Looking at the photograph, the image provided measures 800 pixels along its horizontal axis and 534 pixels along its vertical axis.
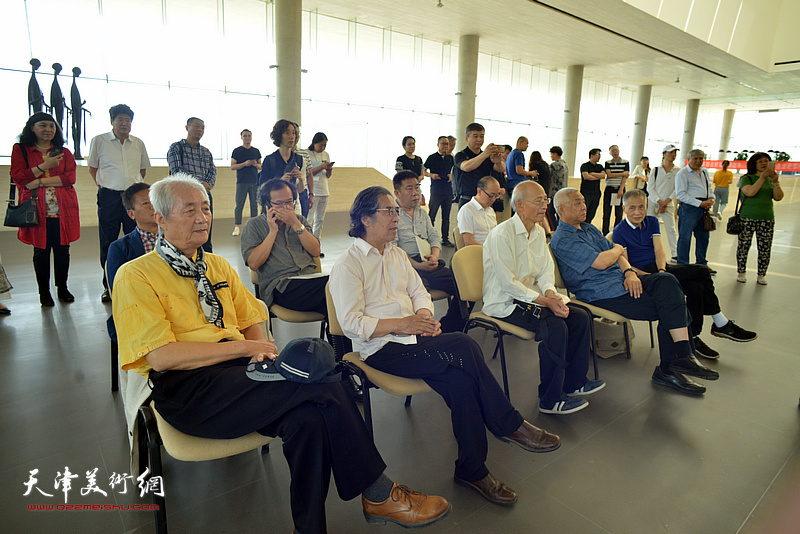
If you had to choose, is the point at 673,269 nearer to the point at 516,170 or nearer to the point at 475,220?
the point at 475,220

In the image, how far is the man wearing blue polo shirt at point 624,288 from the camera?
2945 mm

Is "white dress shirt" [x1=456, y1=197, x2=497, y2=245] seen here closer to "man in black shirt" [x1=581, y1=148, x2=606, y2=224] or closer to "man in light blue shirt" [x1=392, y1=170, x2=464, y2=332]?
"man in light blue shirt" [x1=392, y1=170, x2=464, y2=332]

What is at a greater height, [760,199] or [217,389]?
[760,199]

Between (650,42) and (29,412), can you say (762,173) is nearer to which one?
(29,412)

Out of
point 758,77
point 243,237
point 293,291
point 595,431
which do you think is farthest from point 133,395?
point 758,77

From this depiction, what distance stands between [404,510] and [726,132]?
114ft

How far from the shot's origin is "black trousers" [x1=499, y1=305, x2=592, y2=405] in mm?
2555

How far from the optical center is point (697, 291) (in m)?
3.41

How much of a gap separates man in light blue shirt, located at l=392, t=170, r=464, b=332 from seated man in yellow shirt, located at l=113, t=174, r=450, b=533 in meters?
1.84

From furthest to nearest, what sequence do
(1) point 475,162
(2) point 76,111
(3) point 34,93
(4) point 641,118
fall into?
(4) point 641,118 → (2) point 76,111 → (3) point 34,93 → (1) point 475,162

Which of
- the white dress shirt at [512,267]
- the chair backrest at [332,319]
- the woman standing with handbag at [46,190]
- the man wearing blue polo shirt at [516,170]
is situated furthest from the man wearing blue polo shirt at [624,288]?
the woman standing with handbag at [46,190]

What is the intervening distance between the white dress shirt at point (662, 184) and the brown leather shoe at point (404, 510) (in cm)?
662

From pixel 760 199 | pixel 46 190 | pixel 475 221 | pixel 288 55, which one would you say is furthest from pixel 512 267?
pixel 288 55

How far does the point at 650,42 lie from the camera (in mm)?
12711
